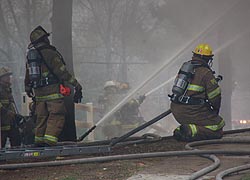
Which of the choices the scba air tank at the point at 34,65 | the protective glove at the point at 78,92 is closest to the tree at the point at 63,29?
the protective glove at the point at 78,92

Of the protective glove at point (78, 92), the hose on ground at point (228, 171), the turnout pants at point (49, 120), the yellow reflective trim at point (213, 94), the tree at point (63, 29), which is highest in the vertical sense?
the tree at point (63, 29)

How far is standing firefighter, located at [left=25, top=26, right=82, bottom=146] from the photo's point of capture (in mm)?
6125

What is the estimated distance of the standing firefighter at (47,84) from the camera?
612 cm

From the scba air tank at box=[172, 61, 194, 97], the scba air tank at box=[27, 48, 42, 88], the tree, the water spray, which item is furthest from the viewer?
the water spray

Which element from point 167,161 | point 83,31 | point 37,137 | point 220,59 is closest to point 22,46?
point 83,31

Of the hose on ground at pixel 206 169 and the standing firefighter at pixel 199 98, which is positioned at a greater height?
the standing firefighter at pixel 199 98

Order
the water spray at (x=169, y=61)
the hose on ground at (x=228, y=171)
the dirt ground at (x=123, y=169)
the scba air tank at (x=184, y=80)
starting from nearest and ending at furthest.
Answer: the hose on ground at (x=228, y=171)
the dirt ground at (x=123, y=169)
the scba air tank at (x=184, y=80)
the water spray at (x=169, y=61)

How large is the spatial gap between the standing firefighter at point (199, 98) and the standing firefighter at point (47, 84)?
1.44 metres

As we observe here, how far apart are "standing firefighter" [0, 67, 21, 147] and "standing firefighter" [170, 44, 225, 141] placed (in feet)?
8.86

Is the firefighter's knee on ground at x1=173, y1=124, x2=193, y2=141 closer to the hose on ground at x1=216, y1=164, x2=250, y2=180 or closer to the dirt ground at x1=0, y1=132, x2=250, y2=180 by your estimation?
the dirt ground at x1=0, y1=132, x2=250, y2=180

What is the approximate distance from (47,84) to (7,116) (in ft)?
5.63

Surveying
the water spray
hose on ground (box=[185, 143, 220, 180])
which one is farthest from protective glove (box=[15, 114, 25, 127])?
the water spray

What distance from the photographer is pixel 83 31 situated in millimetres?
19172

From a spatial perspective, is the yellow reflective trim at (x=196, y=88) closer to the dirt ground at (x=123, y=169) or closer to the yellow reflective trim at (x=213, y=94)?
the yellow reflective trim at (x=213, y=94)
